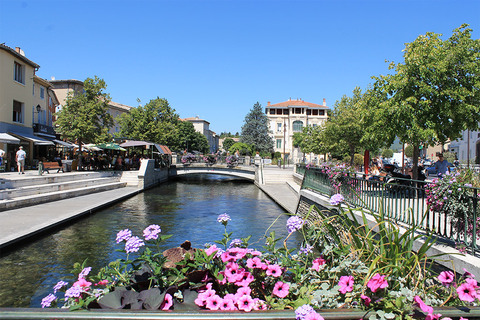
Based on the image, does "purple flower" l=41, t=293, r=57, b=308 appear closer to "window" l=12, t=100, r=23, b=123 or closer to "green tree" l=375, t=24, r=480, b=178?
"green tree" l=375, t=24, r=480, b=178

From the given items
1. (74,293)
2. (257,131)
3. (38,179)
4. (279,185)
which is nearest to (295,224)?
(74,293)

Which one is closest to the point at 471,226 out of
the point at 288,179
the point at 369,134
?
the point at 369,134

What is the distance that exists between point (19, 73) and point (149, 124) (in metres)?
21.2

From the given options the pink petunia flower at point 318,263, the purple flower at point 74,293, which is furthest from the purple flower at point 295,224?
the purple flower at point 74,293

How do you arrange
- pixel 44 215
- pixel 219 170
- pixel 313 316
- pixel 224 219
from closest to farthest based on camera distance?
pixel 313 316, pixel 224 219, pixel 44 215, pixel 219 170

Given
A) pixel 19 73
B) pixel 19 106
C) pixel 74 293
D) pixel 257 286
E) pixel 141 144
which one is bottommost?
pixel 257 286

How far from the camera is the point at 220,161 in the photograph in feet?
139

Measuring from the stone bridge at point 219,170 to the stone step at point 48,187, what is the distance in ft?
53.0

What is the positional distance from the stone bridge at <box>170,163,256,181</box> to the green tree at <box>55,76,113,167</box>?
13984mm

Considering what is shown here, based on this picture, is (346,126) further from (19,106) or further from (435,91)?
(19,106)

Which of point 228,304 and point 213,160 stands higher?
point 213,160

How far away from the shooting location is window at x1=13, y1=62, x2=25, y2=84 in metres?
27.8

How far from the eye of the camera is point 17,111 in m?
28.6

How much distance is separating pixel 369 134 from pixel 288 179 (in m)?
17.4
